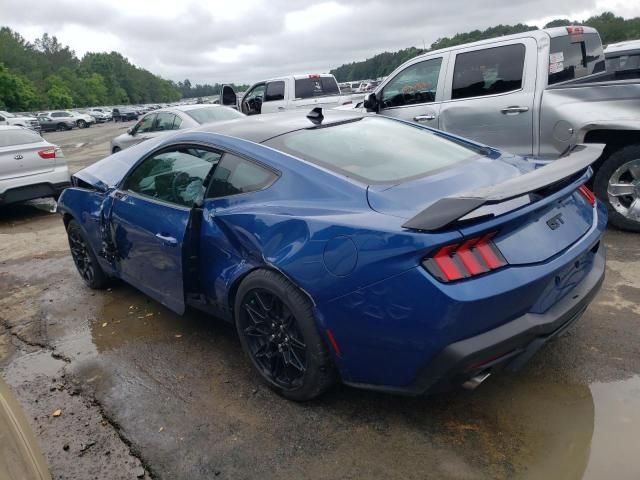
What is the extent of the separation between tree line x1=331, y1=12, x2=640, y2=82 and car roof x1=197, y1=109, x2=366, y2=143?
4125 mm

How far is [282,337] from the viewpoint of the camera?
2748mm

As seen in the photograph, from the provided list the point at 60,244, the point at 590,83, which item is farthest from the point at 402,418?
the point at 60,244

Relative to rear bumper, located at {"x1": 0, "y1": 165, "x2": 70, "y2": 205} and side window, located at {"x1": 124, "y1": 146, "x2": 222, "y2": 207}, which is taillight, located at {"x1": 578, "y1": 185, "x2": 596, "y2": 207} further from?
rear bumper, located at {"x1": 0, "y1": 165, "x2": 70, "y2": 205}

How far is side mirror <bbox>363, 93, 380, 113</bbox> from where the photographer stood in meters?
6.63

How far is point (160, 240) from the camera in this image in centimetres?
335

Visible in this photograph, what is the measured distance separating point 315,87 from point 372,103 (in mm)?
6200

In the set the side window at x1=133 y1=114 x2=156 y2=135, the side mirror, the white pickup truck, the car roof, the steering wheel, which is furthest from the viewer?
the white pickup truck

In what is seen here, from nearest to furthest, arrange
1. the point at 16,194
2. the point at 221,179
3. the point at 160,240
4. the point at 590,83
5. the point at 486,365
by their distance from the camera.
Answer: the point at 486,365, the point at 221,179, the point at 160,240, the point at 590,83, the point at 16,194

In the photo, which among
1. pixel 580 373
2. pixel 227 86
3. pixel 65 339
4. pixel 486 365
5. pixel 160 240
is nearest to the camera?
pixel 486 365

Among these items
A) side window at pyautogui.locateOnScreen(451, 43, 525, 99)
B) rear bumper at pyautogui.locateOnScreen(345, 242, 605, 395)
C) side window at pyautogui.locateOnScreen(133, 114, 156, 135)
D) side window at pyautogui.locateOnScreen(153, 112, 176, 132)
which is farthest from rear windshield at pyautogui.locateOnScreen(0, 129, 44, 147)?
rear bumper at pyautogui.locateOnScreen(345, 242, 605, 395)

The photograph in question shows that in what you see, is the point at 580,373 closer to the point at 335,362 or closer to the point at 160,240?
the point at 335,362

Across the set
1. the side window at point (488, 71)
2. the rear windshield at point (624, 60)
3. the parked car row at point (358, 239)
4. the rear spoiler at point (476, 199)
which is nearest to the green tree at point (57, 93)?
A: the rear windshield at point (624, 60)

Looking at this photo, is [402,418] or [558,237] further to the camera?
[402,418]

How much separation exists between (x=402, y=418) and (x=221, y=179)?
169cm
